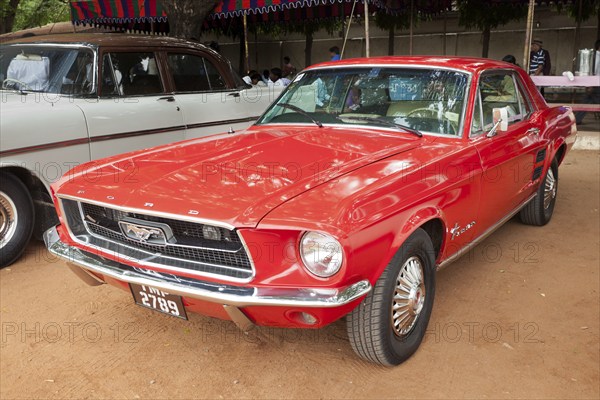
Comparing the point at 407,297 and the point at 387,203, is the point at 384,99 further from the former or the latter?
the point at 407,297

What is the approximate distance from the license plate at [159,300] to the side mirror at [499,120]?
7.41 ft

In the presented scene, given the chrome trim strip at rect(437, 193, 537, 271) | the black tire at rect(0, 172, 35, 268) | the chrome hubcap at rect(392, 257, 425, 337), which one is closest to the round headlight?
the chrome hubcap at rect(392, 257, 425, 337)

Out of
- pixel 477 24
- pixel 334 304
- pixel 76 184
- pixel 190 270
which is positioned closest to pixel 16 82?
pixel 76 184

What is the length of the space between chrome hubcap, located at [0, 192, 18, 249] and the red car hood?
147 cm

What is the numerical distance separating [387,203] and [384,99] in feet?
4.51

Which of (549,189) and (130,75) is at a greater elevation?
(130,75)

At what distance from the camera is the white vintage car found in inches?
168

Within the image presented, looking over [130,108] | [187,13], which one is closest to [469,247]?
[130,108]

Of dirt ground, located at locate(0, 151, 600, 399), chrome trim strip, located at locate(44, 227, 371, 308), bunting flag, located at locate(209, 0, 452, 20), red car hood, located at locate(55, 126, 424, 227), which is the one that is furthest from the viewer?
bunting flag, located at locate(209, 0, 452, 20)

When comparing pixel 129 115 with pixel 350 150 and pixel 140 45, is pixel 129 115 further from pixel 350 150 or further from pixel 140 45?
pixel 350 150

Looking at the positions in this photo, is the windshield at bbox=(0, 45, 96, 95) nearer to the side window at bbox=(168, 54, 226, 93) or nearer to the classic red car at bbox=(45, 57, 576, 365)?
the side window at bbox=(168, 54, 226, 93)

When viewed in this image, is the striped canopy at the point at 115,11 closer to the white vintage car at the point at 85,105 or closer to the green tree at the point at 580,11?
the white vintage car at the point at 85,105

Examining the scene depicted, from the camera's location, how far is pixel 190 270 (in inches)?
98.7

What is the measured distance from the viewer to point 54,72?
4.86m
